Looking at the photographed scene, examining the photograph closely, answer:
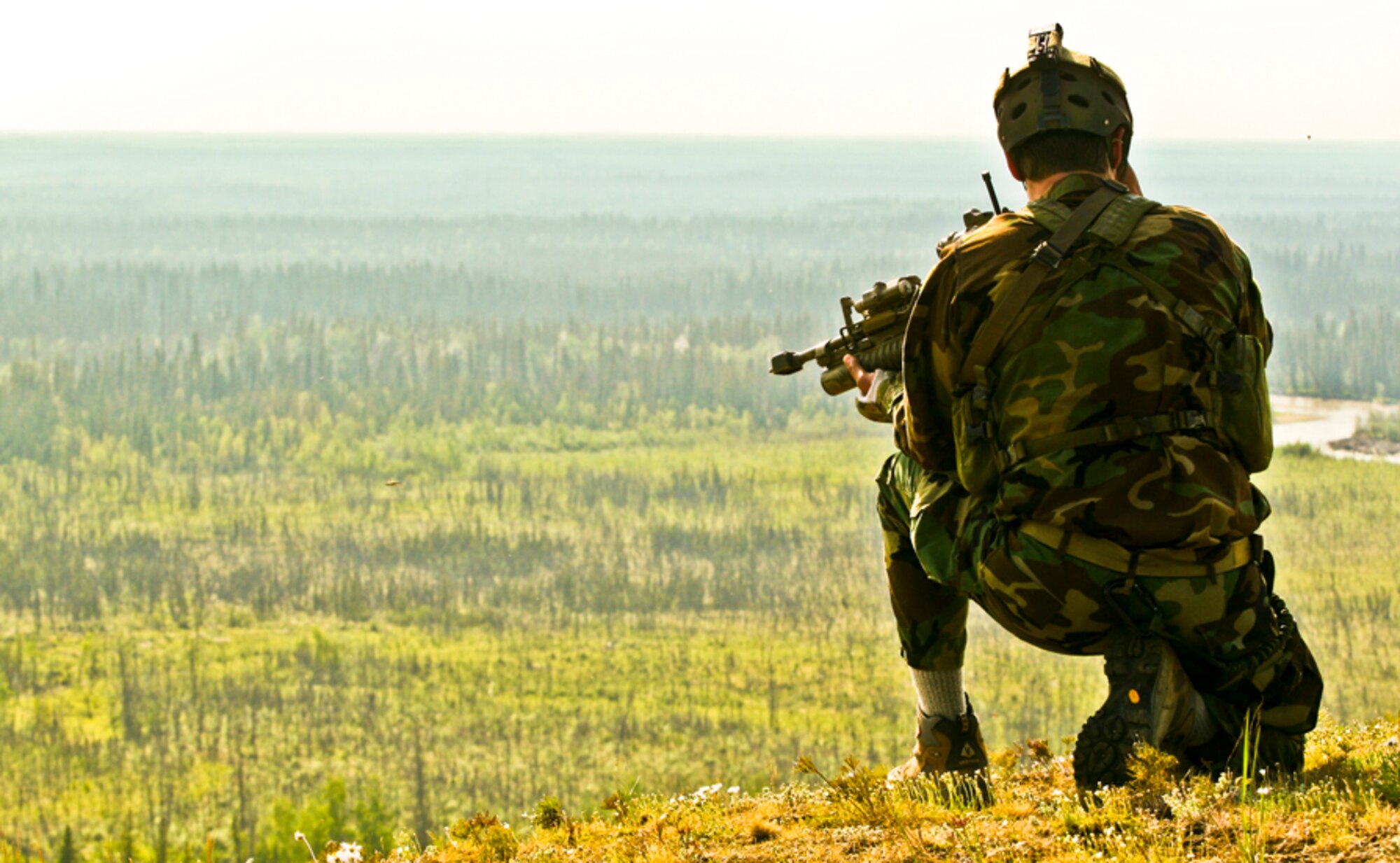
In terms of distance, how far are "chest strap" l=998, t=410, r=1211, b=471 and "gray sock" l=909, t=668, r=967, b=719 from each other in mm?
1180

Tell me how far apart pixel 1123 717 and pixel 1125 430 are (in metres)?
0.85

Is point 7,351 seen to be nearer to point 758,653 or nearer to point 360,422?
point 360,422

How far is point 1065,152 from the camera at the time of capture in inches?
186

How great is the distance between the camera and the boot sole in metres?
4.45

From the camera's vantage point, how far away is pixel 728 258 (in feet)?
427

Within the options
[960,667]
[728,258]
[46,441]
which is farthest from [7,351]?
[960,667]

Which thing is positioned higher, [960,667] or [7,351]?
[960,667]

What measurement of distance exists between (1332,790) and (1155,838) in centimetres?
63

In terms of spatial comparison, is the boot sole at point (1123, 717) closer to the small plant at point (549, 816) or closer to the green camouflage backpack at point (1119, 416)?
the green camouflage backpack at point (1119, 416)

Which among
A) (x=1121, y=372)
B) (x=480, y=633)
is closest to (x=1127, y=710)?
(x=1121, y=372)

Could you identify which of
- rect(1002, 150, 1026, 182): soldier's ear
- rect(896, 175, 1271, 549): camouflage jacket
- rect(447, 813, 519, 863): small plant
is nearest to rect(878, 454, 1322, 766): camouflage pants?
rect(896, 175, 1271, 549): camouflage jacket

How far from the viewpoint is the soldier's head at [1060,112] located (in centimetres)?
467

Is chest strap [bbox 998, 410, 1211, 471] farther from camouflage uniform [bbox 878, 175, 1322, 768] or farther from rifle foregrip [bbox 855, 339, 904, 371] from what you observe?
rifle foregrip [bbox 855, 339, 904, 371]

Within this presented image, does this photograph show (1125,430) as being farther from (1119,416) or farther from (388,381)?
(388,381)
